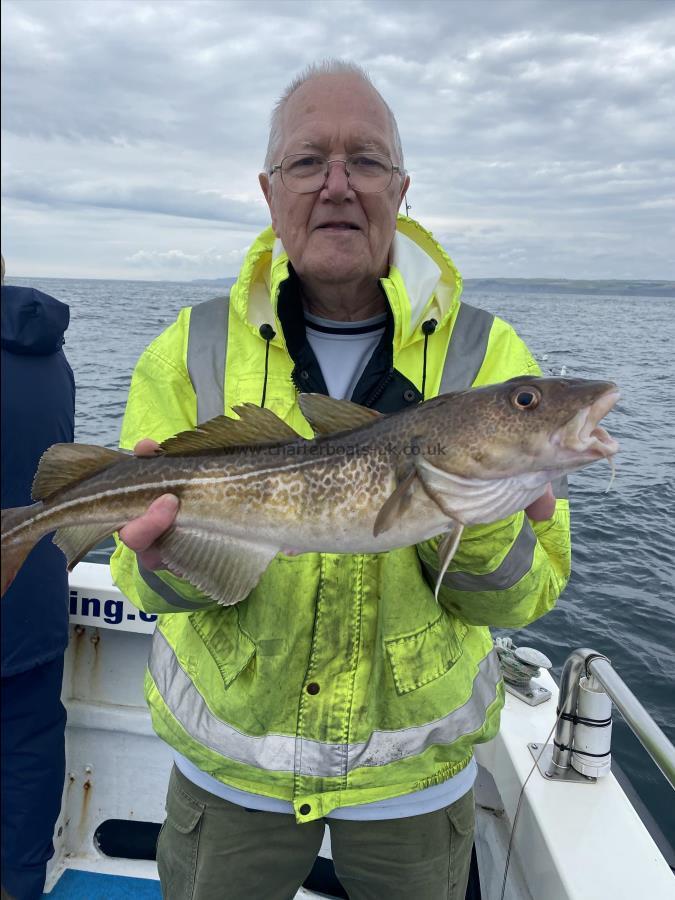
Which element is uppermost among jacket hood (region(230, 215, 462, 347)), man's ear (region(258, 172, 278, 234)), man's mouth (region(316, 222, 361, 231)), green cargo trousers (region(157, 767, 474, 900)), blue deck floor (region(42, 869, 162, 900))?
man's ear (region(258, 172, 278, 234))

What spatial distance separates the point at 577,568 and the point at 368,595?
9009 mm

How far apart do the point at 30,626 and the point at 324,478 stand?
2.47m

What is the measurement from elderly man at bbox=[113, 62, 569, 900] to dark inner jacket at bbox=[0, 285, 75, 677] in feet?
4.45

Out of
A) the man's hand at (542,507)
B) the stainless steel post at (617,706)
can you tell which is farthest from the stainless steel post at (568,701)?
the man's hand at (542,507)

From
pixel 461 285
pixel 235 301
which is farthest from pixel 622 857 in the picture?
pixel 235 301

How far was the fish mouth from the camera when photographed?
6.93ft

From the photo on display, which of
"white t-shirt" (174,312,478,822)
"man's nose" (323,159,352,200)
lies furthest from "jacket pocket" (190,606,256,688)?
"man's nose" (323,159,352,200)

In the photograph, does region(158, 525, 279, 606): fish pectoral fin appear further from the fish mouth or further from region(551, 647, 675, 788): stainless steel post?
region(551, 647, 675, 788): stainless steel post

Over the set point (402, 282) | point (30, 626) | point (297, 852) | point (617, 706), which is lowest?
point (297, 852)

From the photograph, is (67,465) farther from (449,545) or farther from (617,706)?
(617,706)

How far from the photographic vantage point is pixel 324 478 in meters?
2.36

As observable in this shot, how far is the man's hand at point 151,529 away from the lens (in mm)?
2359

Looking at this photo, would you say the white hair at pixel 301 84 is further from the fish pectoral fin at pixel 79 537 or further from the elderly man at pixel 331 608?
the fish pectoral fin at pixel 79 537

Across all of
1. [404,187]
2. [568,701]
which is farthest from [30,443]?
[568,701]
